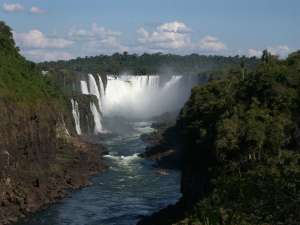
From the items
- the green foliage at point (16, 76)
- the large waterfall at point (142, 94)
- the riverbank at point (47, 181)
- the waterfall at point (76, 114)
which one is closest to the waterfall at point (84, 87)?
the large waterfall at point (142, 94)

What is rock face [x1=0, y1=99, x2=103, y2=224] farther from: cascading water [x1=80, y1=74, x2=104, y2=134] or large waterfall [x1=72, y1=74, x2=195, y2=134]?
large waterfall [x1=72, y1=74, x2=195, y2=134]

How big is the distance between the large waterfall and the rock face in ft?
182

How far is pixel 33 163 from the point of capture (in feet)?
221

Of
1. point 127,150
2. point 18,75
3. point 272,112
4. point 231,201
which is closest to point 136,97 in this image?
point 127,150

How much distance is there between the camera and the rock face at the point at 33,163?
58375 mm

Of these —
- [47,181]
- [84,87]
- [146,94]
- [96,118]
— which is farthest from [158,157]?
[146,94]

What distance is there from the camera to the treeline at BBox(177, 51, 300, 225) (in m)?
28.7

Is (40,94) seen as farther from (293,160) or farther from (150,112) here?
(150,112)

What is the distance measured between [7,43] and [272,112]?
50.0m

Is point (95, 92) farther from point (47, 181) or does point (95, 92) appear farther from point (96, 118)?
point (47, 181)

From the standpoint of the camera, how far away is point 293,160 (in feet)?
123

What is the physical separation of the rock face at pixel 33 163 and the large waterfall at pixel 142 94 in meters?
55.6

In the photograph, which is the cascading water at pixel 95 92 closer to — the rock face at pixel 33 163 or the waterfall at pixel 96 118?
the waterfall at pixel 96 118

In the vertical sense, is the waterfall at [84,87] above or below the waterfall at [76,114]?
above
